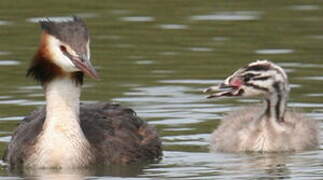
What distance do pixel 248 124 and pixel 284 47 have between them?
15.2 ft

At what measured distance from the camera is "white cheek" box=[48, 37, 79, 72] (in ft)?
51.0

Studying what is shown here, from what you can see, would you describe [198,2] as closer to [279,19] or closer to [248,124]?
[279,19]

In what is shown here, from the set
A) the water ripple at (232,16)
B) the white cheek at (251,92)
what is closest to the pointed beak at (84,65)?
the white cheek at (251,92)

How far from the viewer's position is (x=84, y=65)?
15.3 m

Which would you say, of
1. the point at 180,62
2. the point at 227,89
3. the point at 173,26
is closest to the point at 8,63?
the point at 180,62

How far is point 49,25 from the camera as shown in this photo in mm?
15836

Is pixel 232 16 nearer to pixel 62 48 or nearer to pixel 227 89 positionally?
pixel 227 89

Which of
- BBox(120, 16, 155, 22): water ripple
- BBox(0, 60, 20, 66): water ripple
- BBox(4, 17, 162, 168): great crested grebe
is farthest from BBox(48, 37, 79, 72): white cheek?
BBox(120, 16, 155, 22): water ripple

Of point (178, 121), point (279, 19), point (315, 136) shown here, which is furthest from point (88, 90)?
point (279, 19)

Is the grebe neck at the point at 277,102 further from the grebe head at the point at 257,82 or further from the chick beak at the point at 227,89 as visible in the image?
the chick beak at the point at 227,89

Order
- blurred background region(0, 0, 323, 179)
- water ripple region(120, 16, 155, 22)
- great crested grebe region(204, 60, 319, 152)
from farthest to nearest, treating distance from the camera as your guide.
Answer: water ripple region(120, 16, 155, 22), great crested grebe region(204, 60, 319, 152), blurred background region(0, 0, 323, 179)

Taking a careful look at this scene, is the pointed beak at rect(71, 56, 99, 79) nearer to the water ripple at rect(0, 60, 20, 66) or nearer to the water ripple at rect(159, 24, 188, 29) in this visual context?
the water ripple at rect(0, 60, 20, 66)

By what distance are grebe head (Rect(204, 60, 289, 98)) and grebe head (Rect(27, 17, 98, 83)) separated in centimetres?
187

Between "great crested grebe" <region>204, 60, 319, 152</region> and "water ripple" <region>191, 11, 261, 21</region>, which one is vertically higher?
"water ripple" <region>191, 11, 261, 21</region>
